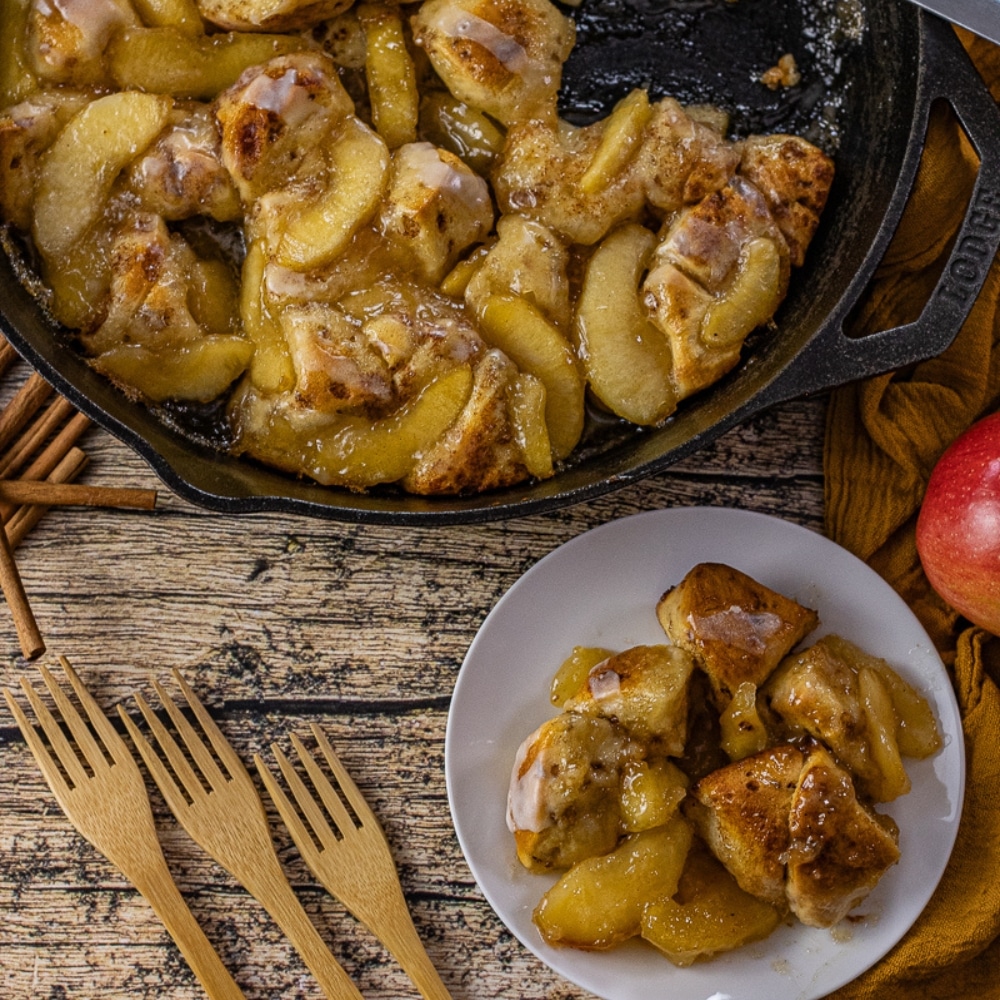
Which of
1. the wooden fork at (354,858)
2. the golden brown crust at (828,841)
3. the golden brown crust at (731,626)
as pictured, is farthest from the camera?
the wooden fork at (354,858)

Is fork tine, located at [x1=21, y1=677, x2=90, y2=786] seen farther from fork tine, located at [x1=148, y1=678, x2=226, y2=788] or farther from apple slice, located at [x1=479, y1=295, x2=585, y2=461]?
apple slice, located at [x1=479, y1=295, x2=585, y2=461]

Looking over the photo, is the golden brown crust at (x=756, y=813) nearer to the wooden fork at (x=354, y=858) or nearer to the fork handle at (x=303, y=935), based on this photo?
the wooden fork at (x=354, y=858)

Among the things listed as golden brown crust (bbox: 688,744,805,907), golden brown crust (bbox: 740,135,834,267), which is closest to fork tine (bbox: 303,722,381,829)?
golden brown crust (bbox: 688,744,805,907)

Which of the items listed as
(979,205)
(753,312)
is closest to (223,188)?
(753,312)

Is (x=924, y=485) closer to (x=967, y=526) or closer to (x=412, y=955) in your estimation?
(x=967, y=526)

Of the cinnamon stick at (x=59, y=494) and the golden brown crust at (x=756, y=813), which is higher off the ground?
the cinnamon stick at (x=59, y=494)

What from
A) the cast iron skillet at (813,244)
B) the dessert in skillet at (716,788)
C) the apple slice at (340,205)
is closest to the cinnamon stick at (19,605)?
the cast iron skillet at (813,244)
